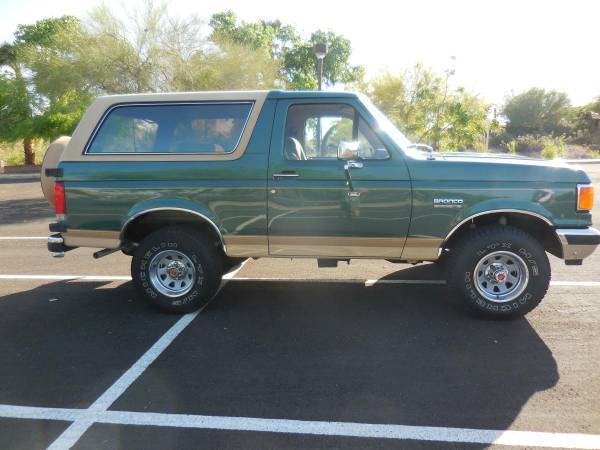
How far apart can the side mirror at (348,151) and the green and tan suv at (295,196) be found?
0.01 m

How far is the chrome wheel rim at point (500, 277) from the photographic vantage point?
4555 millimetres

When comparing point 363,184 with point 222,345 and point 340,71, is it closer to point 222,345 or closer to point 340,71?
point 222,345

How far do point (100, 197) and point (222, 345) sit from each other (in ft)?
6.27

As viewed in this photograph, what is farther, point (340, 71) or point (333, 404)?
point (340, 71)

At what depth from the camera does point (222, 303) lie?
208 inches

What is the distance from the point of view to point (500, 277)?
4570mm

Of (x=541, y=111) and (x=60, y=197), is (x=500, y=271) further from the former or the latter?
(x=541, y=111)

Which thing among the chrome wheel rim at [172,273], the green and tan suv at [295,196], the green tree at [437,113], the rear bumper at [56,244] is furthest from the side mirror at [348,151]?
the green tree at [437,113]

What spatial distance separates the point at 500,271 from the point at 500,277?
56mm

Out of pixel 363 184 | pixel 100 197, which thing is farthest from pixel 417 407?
pixel 100 197

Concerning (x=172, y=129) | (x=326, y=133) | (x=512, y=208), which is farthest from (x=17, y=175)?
(x=512, y=208)

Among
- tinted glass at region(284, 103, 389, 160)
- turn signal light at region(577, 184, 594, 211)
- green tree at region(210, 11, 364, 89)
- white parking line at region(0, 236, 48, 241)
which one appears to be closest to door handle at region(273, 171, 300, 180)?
tinted glass at region(284, 103, 389, 160)

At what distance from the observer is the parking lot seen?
9.64 feet

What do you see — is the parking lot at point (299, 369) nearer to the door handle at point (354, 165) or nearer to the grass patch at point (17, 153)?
the door handle at point (354, 165)
